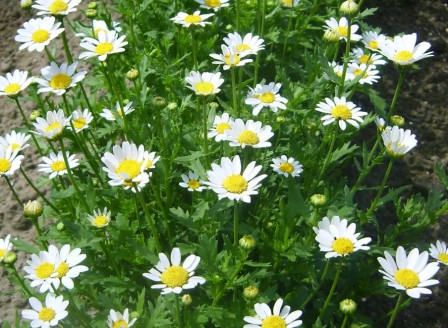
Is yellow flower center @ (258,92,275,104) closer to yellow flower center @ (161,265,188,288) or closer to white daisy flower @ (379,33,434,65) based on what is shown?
white daisy flower @ (379,33,434,65)

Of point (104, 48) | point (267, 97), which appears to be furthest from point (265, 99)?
point (104, 48)

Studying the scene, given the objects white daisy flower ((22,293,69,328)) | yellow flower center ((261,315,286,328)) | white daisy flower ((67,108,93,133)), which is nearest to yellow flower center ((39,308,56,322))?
white daisy flower ((22,293,69,328))

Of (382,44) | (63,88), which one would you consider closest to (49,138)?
(63,88)

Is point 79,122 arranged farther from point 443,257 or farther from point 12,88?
point 443,257

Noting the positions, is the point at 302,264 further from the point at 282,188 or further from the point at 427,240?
the point at 427,240

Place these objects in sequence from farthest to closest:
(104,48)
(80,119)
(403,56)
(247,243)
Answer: (80,119) → (104,48) → (403,56) → (247,243)
